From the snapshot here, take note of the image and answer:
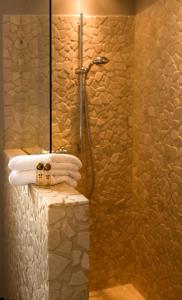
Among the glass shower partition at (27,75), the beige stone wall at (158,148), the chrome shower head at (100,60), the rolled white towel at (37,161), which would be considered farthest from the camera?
the chrome shower head at (100,60)

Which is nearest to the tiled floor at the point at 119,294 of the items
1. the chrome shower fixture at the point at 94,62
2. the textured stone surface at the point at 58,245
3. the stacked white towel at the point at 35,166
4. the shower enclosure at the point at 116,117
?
the shower enclosure at the point at 116,117

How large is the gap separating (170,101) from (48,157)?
3.25 feet

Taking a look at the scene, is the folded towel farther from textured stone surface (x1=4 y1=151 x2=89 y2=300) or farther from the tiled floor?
the tiled floor

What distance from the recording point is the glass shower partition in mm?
1872

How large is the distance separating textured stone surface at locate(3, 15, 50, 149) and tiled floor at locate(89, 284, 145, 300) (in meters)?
1.28

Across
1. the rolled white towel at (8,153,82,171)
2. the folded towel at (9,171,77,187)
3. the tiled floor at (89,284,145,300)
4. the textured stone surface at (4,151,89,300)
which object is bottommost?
the tiled floor at (89,284,145,300)

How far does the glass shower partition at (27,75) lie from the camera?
1872 mm

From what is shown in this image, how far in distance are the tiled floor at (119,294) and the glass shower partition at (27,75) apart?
1.27m

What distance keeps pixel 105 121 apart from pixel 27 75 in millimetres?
739

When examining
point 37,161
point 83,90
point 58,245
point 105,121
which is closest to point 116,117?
point 105,121

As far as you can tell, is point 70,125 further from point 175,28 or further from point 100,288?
point 100,288

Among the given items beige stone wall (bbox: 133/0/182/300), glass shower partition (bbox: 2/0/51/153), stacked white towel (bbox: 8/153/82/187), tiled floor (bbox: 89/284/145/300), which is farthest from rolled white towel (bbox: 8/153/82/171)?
tiled floor (bbox: 89/284/145/300)

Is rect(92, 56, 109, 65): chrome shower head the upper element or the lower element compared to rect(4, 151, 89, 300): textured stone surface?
upper

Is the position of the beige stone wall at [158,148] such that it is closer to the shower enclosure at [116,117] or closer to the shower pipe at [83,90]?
the shower enclosure at [116,117]
